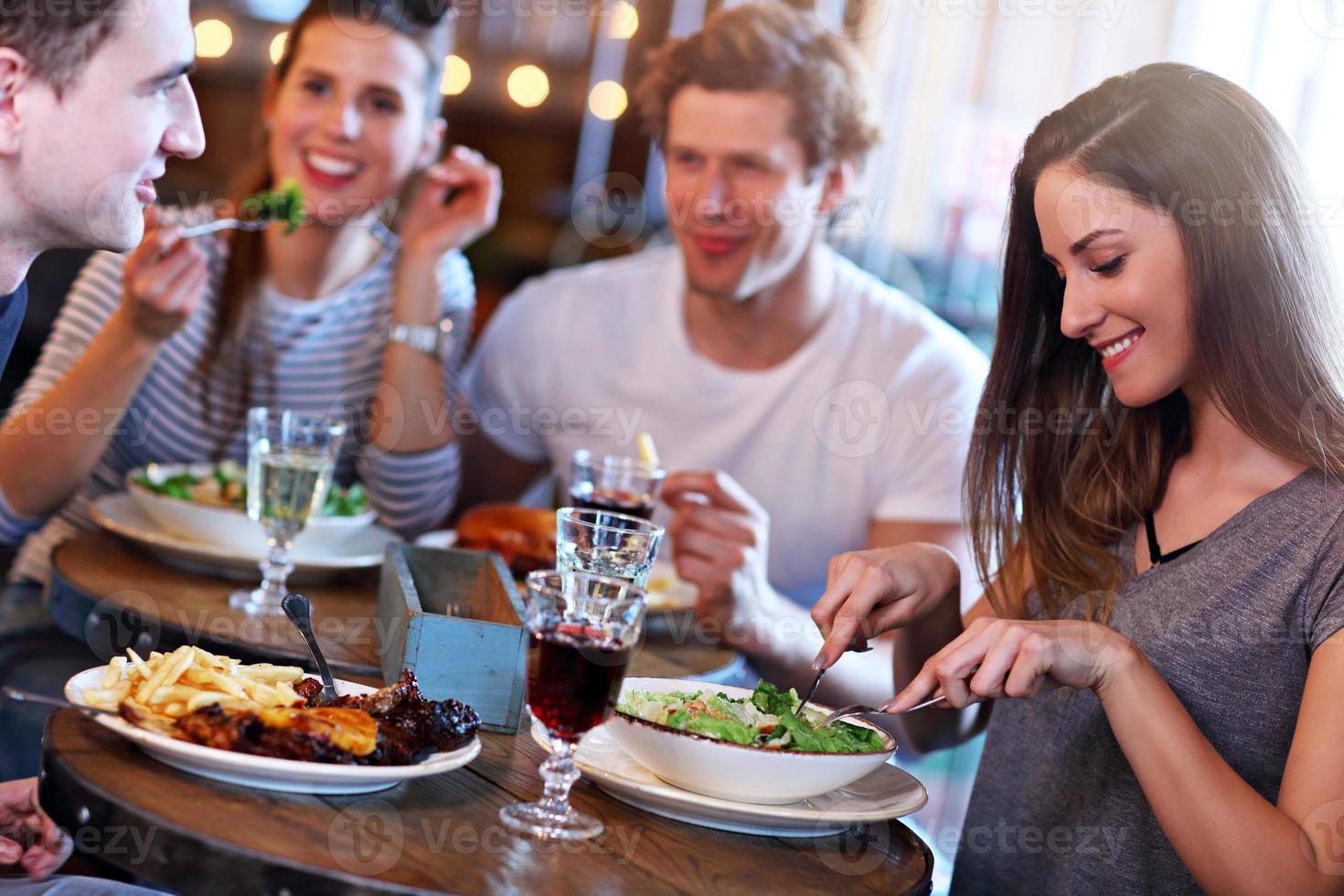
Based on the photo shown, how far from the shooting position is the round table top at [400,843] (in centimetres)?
88

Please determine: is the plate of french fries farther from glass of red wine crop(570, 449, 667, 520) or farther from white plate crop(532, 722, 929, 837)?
glass of red wine crop(570, 449, 667, 520)

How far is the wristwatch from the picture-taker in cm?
247

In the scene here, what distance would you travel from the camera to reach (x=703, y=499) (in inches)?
77.2

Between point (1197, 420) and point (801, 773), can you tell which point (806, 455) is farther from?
point (801, 773)

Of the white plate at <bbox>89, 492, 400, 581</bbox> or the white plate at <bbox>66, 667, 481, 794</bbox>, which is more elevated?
the white plate at <bbox>66, 667, 481, 794</bbox>

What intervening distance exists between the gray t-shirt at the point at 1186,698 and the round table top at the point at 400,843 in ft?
1.22

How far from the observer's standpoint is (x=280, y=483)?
5.42 feet

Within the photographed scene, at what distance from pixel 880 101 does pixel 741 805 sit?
7.37 ft

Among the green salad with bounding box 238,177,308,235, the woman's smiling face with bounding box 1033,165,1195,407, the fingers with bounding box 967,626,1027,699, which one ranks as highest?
the woman's smiling face with bounding box 1033,165,1195,407
